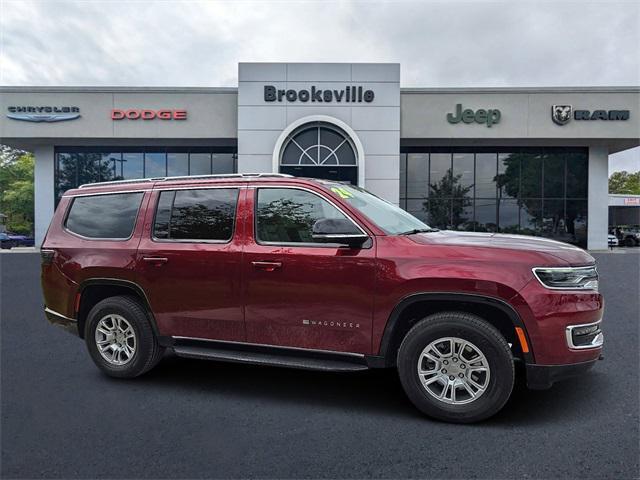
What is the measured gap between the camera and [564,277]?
3.40 m

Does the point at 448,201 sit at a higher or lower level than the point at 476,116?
lower

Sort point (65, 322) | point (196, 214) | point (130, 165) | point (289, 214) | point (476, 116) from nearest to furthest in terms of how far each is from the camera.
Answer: point (289, 214) < point (196, 214) < point (65, 322) < point (476, 116) < point (130, 165)

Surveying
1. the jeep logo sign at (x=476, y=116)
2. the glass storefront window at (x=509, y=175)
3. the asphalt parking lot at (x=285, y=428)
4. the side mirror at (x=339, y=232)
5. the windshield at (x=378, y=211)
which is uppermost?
the jeep logo sign at (x=476, y=116)

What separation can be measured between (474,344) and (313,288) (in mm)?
1338

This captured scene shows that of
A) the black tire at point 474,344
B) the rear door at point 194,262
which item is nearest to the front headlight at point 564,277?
the black tire at point 474,344

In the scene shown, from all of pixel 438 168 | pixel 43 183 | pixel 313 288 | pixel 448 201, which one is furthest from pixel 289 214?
pixel 43 183

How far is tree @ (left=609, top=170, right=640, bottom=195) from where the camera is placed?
70.8 metres

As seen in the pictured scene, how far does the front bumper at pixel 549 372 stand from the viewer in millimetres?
3344

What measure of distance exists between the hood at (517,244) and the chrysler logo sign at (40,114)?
23.2 metres

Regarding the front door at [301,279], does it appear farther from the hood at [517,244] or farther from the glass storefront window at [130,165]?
the glass storefront window at [130,165]

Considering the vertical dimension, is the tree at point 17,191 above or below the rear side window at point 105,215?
above

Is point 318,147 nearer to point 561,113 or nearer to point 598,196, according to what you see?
point 561,113

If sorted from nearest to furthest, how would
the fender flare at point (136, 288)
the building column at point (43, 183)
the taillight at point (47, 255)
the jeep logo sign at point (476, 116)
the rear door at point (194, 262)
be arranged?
the rear door at point (194, 262) → the fender flare at point (136, 288) → the taillight at point (47, 255) → the jeep logo sign at point (476, 116) → the building column at point (43, 183)

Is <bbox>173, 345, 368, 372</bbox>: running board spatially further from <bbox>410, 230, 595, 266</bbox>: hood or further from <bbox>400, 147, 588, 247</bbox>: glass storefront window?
<bbox>400, 147, 588, 247</bbox>: glass storefront window
